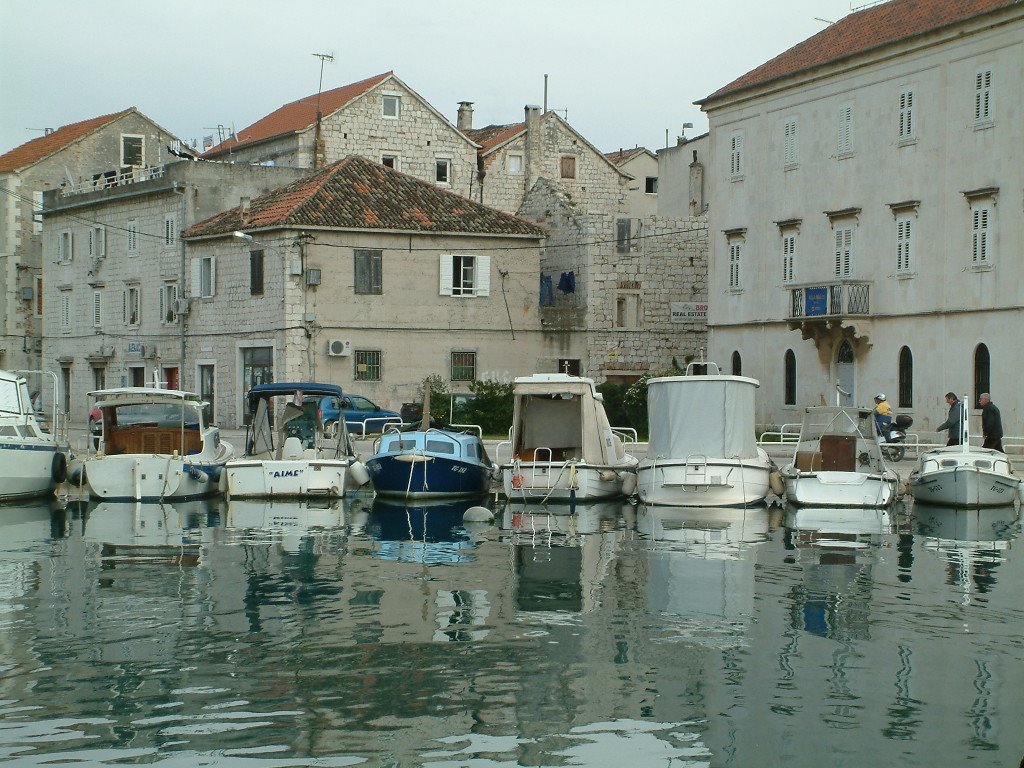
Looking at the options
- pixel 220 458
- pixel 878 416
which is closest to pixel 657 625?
pixel 220 458

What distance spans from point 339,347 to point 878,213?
57.9ft

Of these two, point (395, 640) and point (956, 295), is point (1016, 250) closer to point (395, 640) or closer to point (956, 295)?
point (956, 295)

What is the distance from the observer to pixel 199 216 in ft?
174

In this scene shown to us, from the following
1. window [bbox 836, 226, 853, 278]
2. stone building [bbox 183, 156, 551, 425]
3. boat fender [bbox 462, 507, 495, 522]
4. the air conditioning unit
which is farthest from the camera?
stone building [bbox 183, 156, 551, 425]

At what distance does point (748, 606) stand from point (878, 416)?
18.8 metres

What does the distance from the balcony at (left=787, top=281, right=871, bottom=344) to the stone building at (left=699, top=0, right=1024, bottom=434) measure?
0.15 ft

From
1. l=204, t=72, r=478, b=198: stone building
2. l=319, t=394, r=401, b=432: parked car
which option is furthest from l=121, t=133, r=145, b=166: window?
l=319, t=394, r=401, b=432: parked car

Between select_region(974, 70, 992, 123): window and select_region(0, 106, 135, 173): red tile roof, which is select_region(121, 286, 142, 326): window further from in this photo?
select_region(974, 70, 992, 123): window

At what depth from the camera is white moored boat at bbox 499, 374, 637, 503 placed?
29531 mm

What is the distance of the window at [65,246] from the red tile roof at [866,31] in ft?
88.5

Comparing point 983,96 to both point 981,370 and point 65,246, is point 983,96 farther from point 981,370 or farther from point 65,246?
point 65,246

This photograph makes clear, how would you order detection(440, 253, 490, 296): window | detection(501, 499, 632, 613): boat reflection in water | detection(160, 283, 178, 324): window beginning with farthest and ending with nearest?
detection(160, 283, 178, 324): window → detection(440, 253, 490, 296): window → detection(501, 499, 632, 613): boat reflection in water

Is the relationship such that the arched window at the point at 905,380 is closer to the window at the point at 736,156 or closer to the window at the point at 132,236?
the window at the point at 736,156

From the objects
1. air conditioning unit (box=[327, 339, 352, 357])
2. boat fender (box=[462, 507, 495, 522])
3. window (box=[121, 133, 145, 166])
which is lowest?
boat fender (box=[462, 507, 495, 522])
